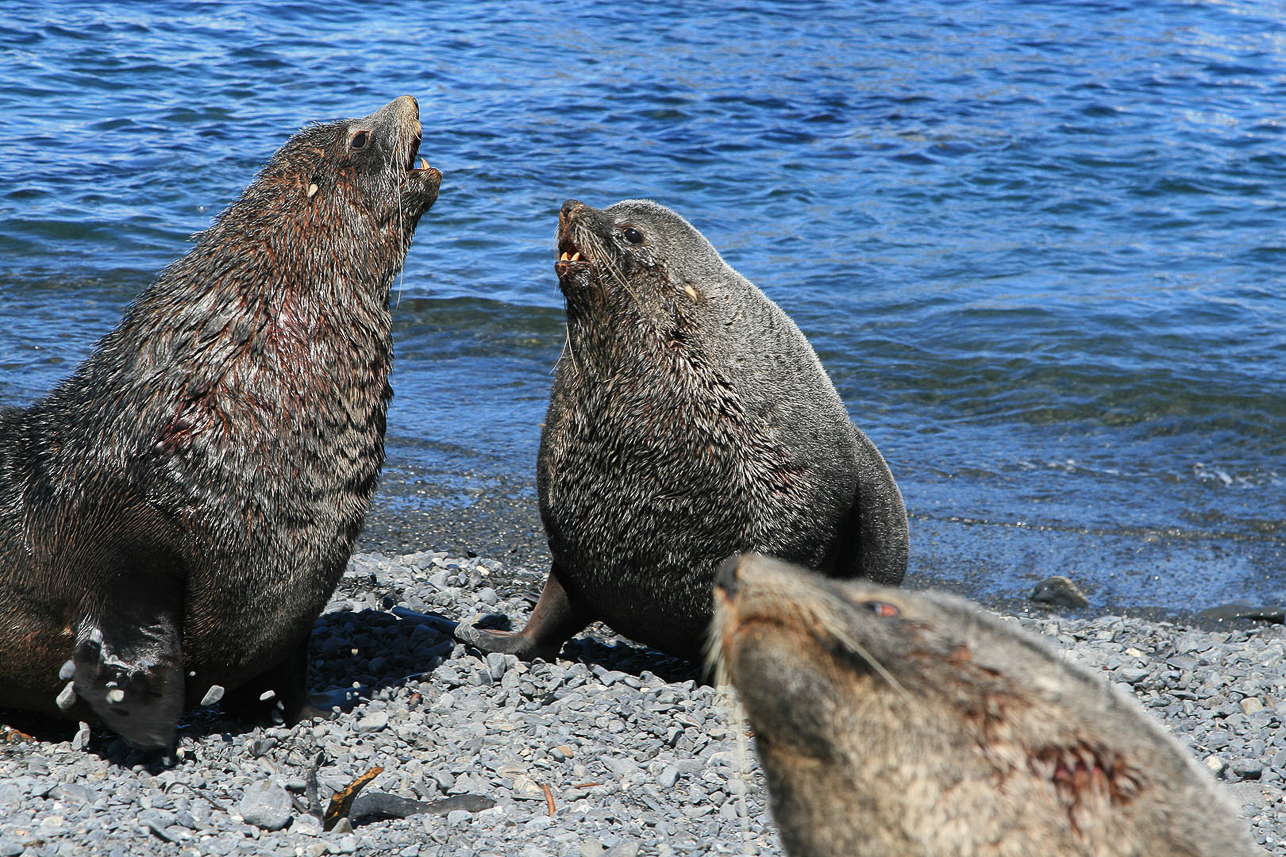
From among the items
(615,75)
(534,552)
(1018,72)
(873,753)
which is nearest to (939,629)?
(873,753)

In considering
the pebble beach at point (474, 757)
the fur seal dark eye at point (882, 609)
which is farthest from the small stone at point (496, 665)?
the fur seal dark eye at point (882, 609)

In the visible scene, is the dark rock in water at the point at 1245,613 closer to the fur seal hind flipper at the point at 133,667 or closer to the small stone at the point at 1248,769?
the small stone at the point at 1248,769

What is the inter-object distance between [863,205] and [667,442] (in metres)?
11.0

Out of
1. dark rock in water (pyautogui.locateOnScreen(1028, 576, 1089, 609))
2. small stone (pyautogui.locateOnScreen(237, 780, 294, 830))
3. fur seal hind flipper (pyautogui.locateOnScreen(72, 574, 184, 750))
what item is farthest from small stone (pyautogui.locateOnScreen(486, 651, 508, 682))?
dark rock in water (pyautogui.locateOnScreen(1028, 576, 1089, 609))

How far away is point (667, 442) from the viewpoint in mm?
5629

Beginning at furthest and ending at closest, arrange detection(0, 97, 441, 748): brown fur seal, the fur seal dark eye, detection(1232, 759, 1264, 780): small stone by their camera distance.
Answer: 1. detection(1232, 759, 1264, 780): small stone
2. detection(0, 97, 441, 748): brown fur seal
3. the fur seal dark eye

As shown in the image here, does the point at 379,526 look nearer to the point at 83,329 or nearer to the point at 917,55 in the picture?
the point at 83,329

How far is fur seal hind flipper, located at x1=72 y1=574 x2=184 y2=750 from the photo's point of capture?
4305 millimetres

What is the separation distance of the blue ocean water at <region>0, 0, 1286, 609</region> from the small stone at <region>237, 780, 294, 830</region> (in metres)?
4.01

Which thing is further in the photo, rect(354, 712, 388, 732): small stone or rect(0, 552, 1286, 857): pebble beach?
rect(354, 712, 388, 732): small stone

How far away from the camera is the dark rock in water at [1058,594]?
24.7ft

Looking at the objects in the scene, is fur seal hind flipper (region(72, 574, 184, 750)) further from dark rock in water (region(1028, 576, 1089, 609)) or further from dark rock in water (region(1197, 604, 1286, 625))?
dark rock in water (region(1197, 604, 1286, 625))

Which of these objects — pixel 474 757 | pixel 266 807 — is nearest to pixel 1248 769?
pixel 474 757


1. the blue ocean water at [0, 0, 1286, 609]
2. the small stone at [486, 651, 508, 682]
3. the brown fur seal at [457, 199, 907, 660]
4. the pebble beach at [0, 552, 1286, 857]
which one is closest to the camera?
the pebble beach at [0, 552, 1286, 857]
